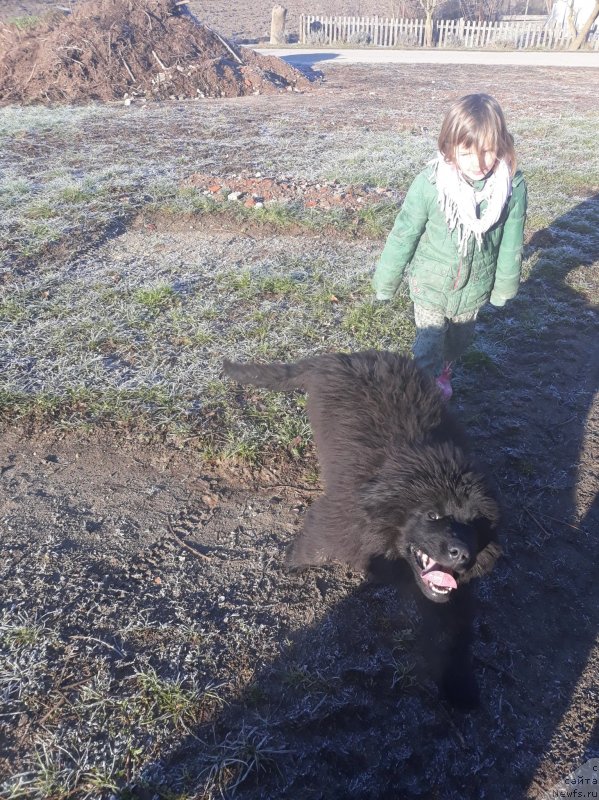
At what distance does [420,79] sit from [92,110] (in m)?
9.82

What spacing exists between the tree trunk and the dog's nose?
29.6 meters

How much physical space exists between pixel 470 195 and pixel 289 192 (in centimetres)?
457

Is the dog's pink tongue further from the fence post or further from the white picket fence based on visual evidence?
the white picket fence

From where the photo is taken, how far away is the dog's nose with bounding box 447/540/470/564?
198cm

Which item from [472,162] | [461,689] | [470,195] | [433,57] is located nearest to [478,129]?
[472,162]

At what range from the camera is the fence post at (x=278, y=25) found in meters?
23.4

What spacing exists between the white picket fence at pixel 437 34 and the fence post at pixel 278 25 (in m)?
1.15

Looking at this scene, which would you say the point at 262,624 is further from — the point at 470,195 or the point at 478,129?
the point at 478,129

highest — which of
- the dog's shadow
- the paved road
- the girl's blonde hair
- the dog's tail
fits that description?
the paved road

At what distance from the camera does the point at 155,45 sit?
47.2 feet

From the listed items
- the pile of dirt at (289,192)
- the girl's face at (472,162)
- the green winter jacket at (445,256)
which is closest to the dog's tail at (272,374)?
the green winter jacket at (445,256)

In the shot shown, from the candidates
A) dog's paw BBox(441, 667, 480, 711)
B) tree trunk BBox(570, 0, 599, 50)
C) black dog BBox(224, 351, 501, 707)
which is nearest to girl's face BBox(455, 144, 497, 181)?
black dog BBox(224, 351, 501, 707)

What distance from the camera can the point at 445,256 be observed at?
3260 millimetres

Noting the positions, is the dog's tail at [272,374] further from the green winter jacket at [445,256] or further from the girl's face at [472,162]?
the girl's face at [472,162]
